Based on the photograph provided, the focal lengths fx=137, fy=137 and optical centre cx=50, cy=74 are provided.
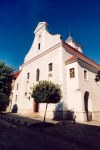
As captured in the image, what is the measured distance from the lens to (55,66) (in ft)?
72.2

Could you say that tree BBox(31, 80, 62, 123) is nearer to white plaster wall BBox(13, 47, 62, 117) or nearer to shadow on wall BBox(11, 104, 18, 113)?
white plaster wall BBox(13, 47, 62, 117)

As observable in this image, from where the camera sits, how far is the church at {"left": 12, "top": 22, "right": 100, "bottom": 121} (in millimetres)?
19261

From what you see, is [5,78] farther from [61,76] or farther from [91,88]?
[91,88]

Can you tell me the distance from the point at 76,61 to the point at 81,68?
1.54 meters

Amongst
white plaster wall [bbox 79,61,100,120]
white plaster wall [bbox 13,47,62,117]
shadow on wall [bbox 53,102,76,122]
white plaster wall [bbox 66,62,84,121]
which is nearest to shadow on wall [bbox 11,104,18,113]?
white plaster wall [bbox 13,47,62,117]

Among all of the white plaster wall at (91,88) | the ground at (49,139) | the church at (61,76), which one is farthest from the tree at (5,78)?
the ground at (49,139)

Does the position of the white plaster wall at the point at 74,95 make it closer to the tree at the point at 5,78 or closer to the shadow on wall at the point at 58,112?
the shadow on wall at the point at 58,112

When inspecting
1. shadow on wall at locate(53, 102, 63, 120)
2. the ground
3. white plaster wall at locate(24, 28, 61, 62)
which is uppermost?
white plaster wall at locate(24, 28, 61, 62)

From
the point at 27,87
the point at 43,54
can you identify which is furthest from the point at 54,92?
the point at 27,87

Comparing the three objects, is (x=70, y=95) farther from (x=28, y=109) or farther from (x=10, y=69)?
(x=10, y=69)

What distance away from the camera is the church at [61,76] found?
19.3 meters

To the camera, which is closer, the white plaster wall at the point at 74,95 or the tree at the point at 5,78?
the white plaster wall at the point at 74,95

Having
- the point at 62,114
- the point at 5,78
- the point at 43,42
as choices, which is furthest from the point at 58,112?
the point at 5,78

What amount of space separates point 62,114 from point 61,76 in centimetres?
544
